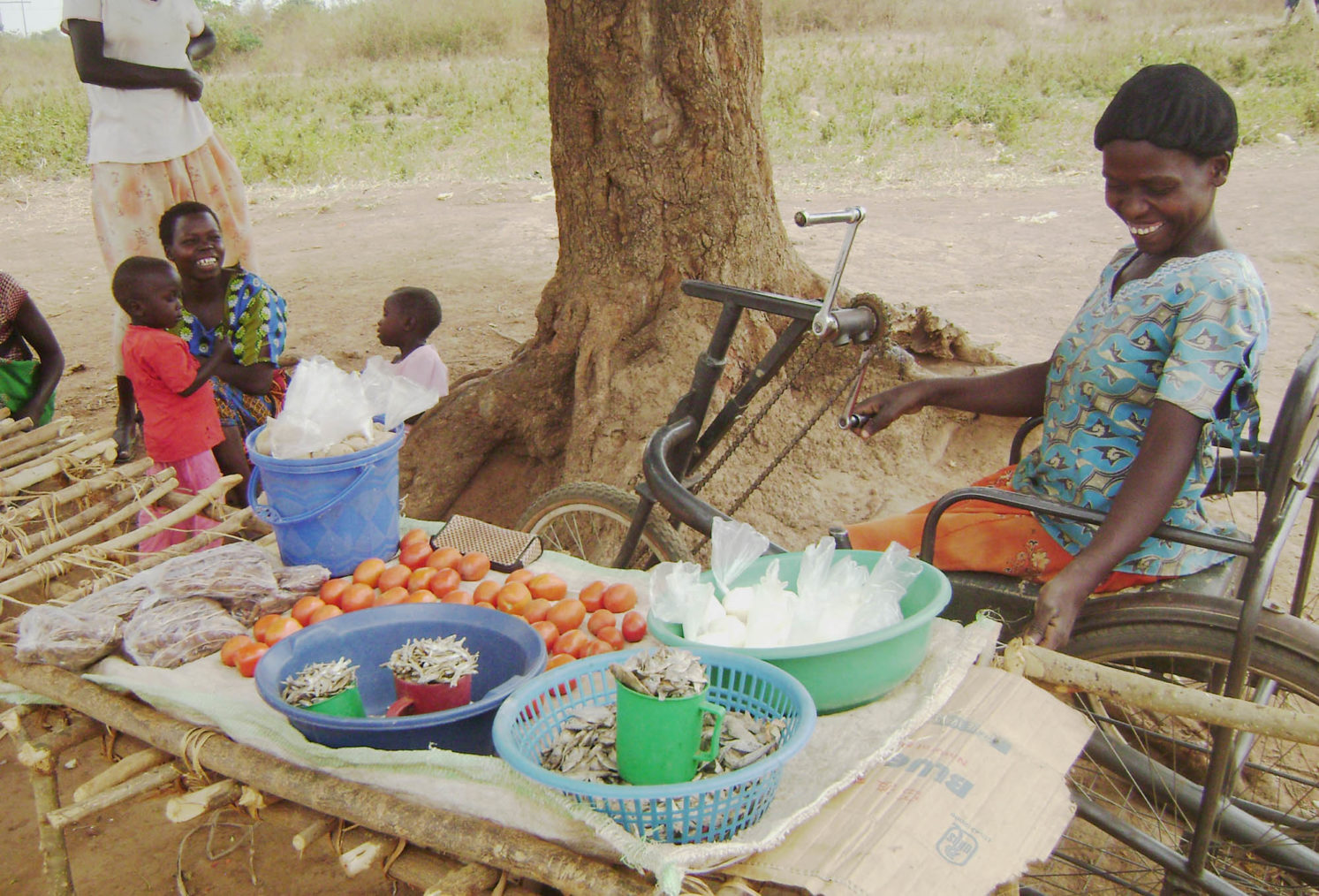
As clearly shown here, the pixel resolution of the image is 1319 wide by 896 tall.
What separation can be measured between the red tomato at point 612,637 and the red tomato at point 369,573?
2.05ft

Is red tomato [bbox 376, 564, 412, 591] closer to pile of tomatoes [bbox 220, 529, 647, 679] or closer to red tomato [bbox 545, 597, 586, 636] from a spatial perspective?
pile of tomatoes [bbox 220, 529, 647, 679]

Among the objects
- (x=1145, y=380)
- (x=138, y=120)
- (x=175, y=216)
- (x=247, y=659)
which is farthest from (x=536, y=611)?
(x=138, y=120)

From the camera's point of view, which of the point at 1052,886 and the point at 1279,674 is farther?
the point at 1052,886

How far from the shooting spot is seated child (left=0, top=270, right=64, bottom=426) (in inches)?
161

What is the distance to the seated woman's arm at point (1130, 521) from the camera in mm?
1805

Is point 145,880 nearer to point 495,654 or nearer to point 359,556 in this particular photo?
point 359,556

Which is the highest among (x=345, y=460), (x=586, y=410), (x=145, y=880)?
(x=345, y=460)

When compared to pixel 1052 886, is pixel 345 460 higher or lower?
higher

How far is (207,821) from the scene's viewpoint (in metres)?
2.68

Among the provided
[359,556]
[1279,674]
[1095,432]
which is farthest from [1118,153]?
[359,556]

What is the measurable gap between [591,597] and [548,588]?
0.13 m

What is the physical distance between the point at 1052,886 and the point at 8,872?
285 centimetres

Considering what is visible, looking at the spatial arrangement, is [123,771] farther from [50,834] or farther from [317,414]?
[317,414]

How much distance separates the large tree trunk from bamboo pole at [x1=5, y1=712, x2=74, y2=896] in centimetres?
208
